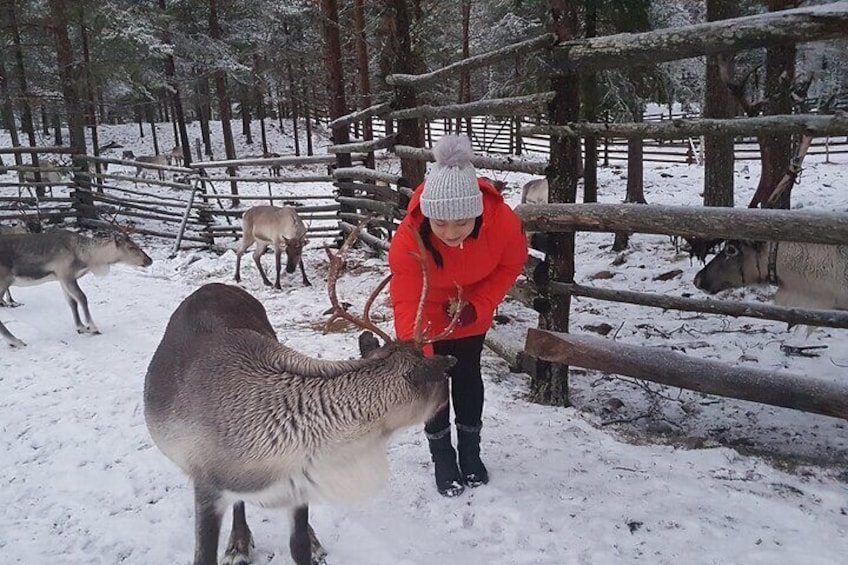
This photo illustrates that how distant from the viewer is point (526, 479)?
3254 millimetres

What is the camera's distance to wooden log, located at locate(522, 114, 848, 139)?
2.81m

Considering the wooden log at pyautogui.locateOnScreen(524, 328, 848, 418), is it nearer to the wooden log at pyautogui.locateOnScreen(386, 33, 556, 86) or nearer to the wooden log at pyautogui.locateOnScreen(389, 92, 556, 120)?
the wooden log at pyautogui.locateOnScreen(389, 92, 556, 120)

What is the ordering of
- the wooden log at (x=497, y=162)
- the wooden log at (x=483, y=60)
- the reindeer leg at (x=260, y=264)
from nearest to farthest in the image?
1. the wooden log at (x=483, y=60)
2. the wooden log at (x=497, y=162)
3. the reindeer leg at (x=260, y=264)

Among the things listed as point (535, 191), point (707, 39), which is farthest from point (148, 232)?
point (707, 39)

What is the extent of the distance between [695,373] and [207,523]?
2.63 m

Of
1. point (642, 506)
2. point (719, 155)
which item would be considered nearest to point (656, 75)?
point (719, 155)

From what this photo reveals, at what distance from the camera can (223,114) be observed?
20312 mm

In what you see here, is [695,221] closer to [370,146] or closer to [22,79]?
[370,146]

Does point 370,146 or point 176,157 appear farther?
point 176,157

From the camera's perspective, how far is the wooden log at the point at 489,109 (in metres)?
3.83

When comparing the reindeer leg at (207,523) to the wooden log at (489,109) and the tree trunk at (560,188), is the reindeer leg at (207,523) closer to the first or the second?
the tree trunk at (560,188)

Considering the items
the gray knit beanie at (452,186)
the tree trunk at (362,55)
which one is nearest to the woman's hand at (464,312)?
the gray knit beanie at (452,186)

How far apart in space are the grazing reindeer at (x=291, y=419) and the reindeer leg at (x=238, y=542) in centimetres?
28

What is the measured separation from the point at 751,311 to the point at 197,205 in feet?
34.4
